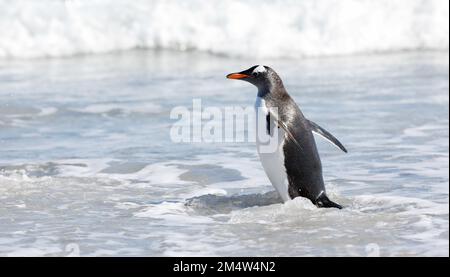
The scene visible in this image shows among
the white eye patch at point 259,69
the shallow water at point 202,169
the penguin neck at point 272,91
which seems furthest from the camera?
the white eye patch at point 259,69

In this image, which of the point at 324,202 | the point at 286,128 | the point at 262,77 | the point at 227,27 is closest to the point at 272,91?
the point at 262,77

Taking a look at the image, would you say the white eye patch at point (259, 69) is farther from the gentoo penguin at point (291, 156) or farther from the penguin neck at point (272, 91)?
the gentoo penguin at point (291, 156)

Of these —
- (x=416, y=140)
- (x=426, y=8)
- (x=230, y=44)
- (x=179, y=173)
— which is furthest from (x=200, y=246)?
(x=426, y=8)

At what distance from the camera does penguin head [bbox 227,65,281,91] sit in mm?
6234

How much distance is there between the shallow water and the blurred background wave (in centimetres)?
166

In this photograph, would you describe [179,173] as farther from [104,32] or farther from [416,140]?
[104,32]

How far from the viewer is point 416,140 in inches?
322

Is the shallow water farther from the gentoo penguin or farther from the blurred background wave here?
the blurred background wave

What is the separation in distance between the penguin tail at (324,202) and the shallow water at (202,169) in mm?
93

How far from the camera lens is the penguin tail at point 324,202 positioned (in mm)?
5851

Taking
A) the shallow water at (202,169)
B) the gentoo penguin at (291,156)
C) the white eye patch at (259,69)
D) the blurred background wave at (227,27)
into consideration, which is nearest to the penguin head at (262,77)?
the white eye patch at (259,69)

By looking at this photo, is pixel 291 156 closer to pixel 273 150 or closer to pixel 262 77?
pixel 273 150
